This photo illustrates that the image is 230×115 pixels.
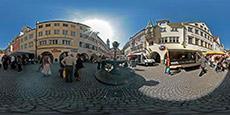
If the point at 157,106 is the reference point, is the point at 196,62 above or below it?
above

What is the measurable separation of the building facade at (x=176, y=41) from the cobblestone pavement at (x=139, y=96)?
28cm

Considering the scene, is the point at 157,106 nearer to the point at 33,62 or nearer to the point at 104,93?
the point at 104,93

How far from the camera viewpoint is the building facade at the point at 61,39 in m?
2.14

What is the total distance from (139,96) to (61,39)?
1263 millimetres

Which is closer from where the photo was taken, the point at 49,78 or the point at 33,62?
the point at 33,62

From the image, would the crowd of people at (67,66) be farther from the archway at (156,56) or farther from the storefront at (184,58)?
the storefront at (184,58)

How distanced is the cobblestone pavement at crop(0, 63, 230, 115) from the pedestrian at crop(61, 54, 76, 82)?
5.1 inches

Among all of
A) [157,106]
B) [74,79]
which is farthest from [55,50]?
[157,106]

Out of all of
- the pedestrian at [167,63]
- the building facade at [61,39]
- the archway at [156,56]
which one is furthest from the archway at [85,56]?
the pedestrian at [167,63]

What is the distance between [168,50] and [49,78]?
1.83 metres

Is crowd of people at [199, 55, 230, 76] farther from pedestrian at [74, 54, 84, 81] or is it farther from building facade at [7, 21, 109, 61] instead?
pedestrian at [74, 54, 84, 81]

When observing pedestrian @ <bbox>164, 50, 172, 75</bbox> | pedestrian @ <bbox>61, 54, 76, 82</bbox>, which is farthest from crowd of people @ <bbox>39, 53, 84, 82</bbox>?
pedestrian @ <bbox>164, 50, 172, 75</bbox>

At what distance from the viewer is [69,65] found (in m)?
2.60

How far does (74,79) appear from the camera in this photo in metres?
2.88
